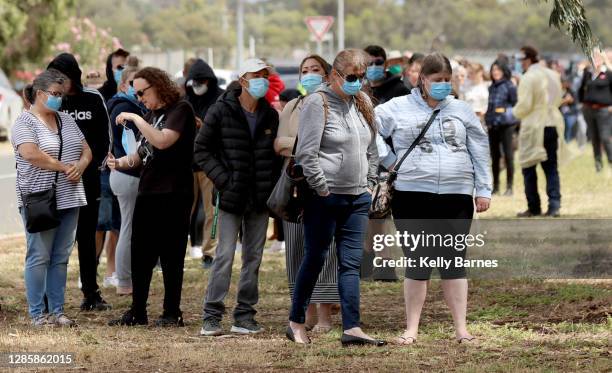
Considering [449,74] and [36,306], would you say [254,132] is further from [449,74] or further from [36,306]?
[36,306]

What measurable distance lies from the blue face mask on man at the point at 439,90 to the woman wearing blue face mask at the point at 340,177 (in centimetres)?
44

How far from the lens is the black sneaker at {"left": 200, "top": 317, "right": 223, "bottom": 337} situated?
31.5ft

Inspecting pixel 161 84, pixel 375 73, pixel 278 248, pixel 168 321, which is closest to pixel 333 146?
pixel 161 84

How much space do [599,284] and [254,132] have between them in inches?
150

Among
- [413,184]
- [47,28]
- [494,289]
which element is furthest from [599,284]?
[47,28]

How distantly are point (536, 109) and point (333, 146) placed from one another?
8.59 meters

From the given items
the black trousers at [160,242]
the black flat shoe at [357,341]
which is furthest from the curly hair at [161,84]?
the black flat shoe at [357,341]

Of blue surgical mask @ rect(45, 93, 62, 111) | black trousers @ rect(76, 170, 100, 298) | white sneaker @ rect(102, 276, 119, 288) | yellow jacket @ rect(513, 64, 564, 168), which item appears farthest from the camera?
yellow jacket @ rect(513, 64, 564, 168)

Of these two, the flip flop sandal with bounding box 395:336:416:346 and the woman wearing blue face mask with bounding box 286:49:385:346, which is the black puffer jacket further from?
the flip flop sandal with bounding box 395:336:416:346

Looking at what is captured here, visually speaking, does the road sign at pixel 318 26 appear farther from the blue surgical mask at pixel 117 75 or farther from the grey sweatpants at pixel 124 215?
the grey sweatpants at pixel 124 215

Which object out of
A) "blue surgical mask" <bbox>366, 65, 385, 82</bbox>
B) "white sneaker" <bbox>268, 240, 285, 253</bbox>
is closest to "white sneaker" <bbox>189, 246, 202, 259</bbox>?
"white sneaker" <bbox>268, 240, 285, 253</bbox>

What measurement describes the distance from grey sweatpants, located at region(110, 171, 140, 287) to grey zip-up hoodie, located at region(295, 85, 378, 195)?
8.99ft

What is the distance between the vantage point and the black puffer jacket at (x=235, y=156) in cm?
948

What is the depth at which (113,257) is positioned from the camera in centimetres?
1263
